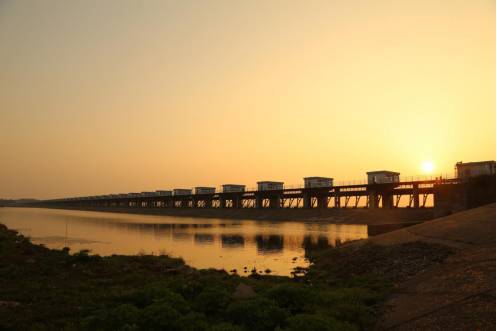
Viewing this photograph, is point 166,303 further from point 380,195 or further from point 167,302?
point 380,195

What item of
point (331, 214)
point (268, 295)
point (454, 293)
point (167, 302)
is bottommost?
point (331, 214)

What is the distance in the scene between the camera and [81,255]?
25203 mm

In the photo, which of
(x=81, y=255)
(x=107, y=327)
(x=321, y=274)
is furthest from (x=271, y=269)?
(x=107, y=327)

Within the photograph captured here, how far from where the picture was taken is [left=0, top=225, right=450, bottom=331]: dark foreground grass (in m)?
12.3

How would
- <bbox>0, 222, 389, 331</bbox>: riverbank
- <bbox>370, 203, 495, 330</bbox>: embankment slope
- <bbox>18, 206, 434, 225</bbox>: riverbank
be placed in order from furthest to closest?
1. <bbox>18, 206, 434, 225</bbox>: riverbank
2. <bbox>0, 222, 389, 331</bbox>: riverbank
3. <bbox>370, 203, 495, 330</bbox>: embankment slope

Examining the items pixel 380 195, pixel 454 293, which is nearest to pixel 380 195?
pixel 380 195

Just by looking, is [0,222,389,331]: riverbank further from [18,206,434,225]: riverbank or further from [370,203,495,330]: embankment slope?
[18,206,434,225]: riverbank

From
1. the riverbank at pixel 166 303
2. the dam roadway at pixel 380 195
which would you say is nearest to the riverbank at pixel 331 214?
the dam roadway at pixel 380 195

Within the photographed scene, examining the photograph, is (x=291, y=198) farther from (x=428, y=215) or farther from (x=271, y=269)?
(x=271, y=269)

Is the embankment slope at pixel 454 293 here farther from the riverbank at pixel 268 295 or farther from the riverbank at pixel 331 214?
the riverbank at pixel 331 214

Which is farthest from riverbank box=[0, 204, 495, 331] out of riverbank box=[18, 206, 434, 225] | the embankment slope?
riverbank box=[18, 206, 434, 225]

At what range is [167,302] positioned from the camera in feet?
45.6

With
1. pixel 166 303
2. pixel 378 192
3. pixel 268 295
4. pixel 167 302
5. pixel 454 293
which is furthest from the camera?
pixel 378 192

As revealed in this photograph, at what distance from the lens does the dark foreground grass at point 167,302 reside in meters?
12.3
